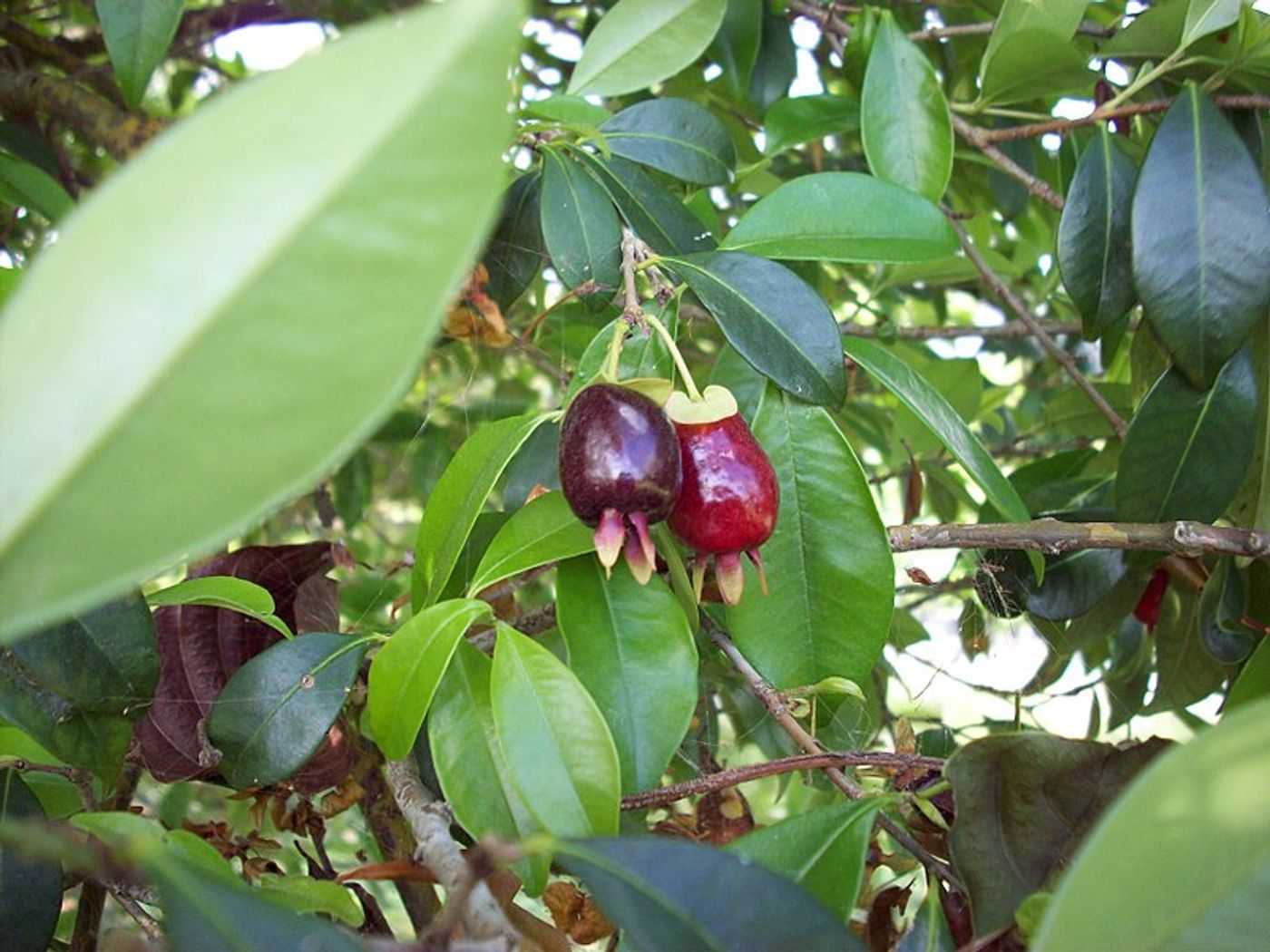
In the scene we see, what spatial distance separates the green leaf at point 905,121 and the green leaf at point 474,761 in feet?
1.89

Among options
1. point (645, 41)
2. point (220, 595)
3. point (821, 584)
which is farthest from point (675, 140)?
point (220, 595)

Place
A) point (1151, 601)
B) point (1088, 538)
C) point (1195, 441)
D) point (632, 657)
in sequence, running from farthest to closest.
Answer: point (1151, 601) < point (1195, 441) < point (1088, 538) < point (632, 657)

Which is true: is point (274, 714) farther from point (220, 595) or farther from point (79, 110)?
point (79, 110)

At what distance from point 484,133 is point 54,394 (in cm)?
15

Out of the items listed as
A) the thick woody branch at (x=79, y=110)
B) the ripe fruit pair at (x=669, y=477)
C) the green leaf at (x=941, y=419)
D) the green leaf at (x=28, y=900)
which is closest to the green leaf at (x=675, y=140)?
the green leaf at (x=941, y=419)

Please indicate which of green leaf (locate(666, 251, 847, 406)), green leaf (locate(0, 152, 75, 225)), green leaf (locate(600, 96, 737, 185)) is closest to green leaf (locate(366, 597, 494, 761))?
green leaf (locate(666, 251, 847, 406))

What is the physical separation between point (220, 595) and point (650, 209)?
0.46 metres

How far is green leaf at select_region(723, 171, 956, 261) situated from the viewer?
0.86 metres

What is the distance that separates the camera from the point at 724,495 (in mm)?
686

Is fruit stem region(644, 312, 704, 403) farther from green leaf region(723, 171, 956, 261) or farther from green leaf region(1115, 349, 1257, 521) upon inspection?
green leaf region(1115, 349, 1257, 521)

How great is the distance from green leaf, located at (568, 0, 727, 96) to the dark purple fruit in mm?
502

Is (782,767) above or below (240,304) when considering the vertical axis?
below

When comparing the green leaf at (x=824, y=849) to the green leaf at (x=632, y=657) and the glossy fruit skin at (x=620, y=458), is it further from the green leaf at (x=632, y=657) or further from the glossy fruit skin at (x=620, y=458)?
the glossy fruit skin at (x=620, y=458)

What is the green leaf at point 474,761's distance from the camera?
67 cm
